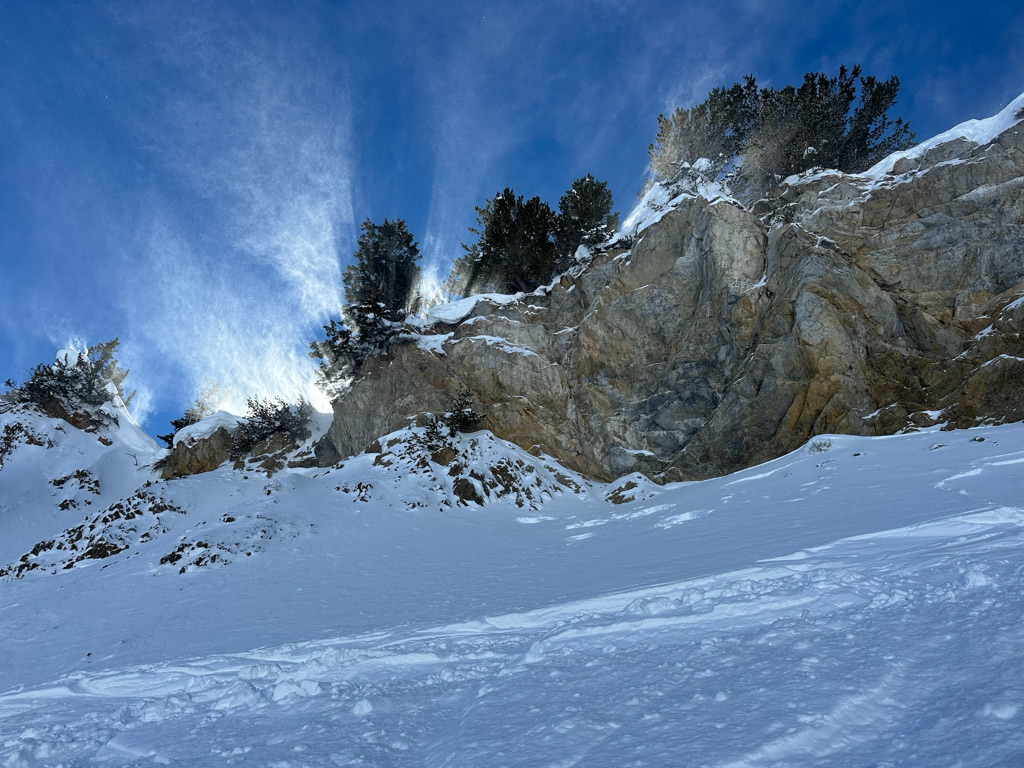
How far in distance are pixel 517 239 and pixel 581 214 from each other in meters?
3.55

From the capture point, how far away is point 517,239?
2428cm

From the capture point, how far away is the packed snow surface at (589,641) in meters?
1.75

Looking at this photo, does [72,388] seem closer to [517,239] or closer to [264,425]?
[264,425]

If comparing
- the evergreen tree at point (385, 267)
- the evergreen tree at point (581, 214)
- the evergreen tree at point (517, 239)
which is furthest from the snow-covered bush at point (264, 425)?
the evergreen tree at point (581, 214)

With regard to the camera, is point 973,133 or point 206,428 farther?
point 206,428

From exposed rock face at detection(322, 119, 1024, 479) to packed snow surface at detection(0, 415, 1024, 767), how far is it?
444cm

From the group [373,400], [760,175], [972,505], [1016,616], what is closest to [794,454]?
[972,505]

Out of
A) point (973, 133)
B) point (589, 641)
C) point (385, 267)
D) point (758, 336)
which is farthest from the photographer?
point (385, 267)

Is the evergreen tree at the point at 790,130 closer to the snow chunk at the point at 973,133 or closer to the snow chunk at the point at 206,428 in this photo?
the snow chunk at the point at 973,133

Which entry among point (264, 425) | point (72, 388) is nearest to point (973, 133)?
point (264, 425)

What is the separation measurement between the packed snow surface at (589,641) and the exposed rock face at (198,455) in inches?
505

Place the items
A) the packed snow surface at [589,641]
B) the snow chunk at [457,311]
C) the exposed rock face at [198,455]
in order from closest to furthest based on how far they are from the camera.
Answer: the packed snow surface at [589,641] < the exposed rock face at [198,455] < the snow chunk at [457,311]

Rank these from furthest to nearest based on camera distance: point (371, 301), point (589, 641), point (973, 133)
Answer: point (371, 301), point (973, 133), point (589, 641)

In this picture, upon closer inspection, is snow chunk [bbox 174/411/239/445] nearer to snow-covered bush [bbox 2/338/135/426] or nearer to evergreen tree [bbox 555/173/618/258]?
snow-covered bush [bbox 2/338/135/426]
